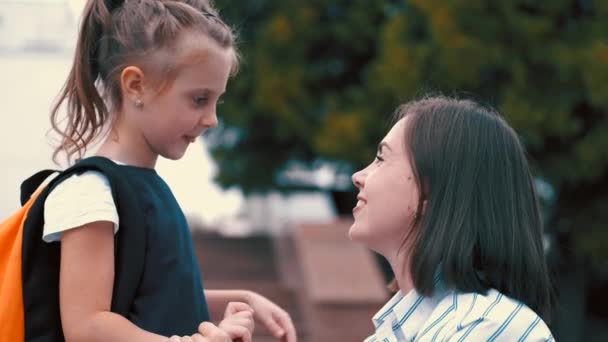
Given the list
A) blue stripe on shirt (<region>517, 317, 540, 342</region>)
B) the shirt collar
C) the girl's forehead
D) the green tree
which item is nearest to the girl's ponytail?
the girl's forehead

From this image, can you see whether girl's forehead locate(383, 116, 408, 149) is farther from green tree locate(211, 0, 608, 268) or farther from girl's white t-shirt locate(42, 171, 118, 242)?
green tree locate(211, 0, 608, 268)

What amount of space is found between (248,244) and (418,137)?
11080 mm

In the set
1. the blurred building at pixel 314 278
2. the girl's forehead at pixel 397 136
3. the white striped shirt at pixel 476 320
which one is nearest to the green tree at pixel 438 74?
the blurred building at pixel 314 278

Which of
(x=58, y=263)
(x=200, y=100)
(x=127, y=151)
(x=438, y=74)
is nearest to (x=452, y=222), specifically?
(x=200, y=100)

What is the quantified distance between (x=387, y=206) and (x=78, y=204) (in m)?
0.66

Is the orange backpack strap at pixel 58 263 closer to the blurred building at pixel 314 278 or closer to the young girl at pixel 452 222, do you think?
the young girl at pixel 452 222

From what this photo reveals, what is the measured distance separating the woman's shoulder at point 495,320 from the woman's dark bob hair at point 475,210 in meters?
0.05

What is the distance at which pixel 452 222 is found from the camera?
227cm

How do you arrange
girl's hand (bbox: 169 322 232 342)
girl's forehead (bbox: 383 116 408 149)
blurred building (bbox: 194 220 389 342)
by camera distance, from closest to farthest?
girl's hand (bbox: 169 322 232 342)
girl's forehead (bbox: 383 116 408 149)
blurred building (bbox: 194 220 389 342)

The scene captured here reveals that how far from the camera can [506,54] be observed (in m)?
10.4

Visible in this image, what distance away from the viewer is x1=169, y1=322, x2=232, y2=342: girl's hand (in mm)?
2070

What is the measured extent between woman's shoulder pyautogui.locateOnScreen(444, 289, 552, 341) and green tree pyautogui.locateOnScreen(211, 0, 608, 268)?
23.8 ft

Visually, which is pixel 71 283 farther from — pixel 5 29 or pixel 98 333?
pixel 5 29

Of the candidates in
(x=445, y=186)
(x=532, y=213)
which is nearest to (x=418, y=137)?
(x=445, y=186)
